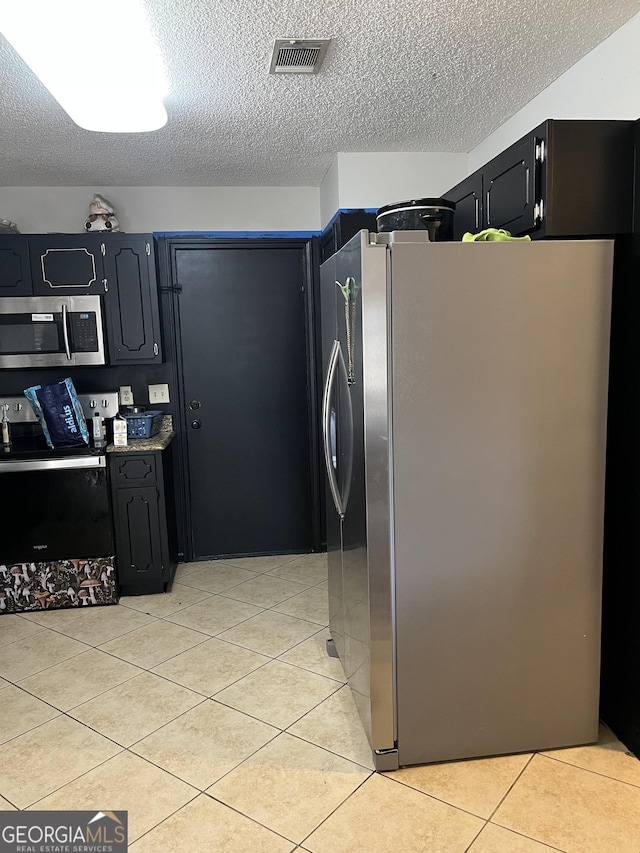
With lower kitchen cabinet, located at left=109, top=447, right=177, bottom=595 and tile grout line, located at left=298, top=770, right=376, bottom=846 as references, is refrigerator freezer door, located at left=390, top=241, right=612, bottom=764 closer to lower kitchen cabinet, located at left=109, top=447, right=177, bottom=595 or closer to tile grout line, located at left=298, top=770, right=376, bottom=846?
tile grout line, located at left=298, top=770, right=376, bottom=846

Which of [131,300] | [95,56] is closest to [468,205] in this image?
[95,56]

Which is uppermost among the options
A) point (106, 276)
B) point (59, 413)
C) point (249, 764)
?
point (106, 276)

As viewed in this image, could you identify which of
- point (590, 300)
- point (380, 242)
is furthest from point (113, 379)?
point (590, 300)

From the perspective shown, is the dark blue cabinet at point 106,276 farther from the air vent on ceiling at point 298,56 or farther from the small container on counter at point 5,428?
the air vent on ceiling at point 298,56

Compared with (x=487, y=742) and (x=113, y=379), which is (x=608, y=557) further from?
(x=113, y=379)

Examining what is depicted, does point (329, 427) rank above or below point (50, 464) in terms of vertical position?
above

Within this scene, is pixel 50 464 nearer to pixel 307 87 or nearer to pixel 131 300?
pixel 131 300

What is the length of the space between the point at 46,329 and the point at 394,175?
2286 mm

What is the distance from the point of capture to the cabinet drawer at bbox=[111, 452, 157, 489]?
3.62 meters

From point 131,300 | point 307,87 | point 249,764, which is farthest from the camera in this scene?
point 131,300

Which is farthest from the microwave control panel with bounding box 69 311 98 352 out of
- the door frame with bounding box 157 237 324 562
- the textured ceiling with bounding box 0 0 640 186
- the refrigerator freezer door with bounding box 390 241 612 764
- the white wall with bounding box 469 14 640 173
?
the white wall with bounding box 469 14 640 173

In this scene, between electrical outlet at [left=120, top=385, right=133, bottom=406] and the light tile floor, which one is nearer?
the light tile floor

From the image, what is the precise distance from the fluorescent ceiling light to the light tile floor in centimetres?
238

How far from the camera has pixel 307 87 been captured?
266 centimetres
